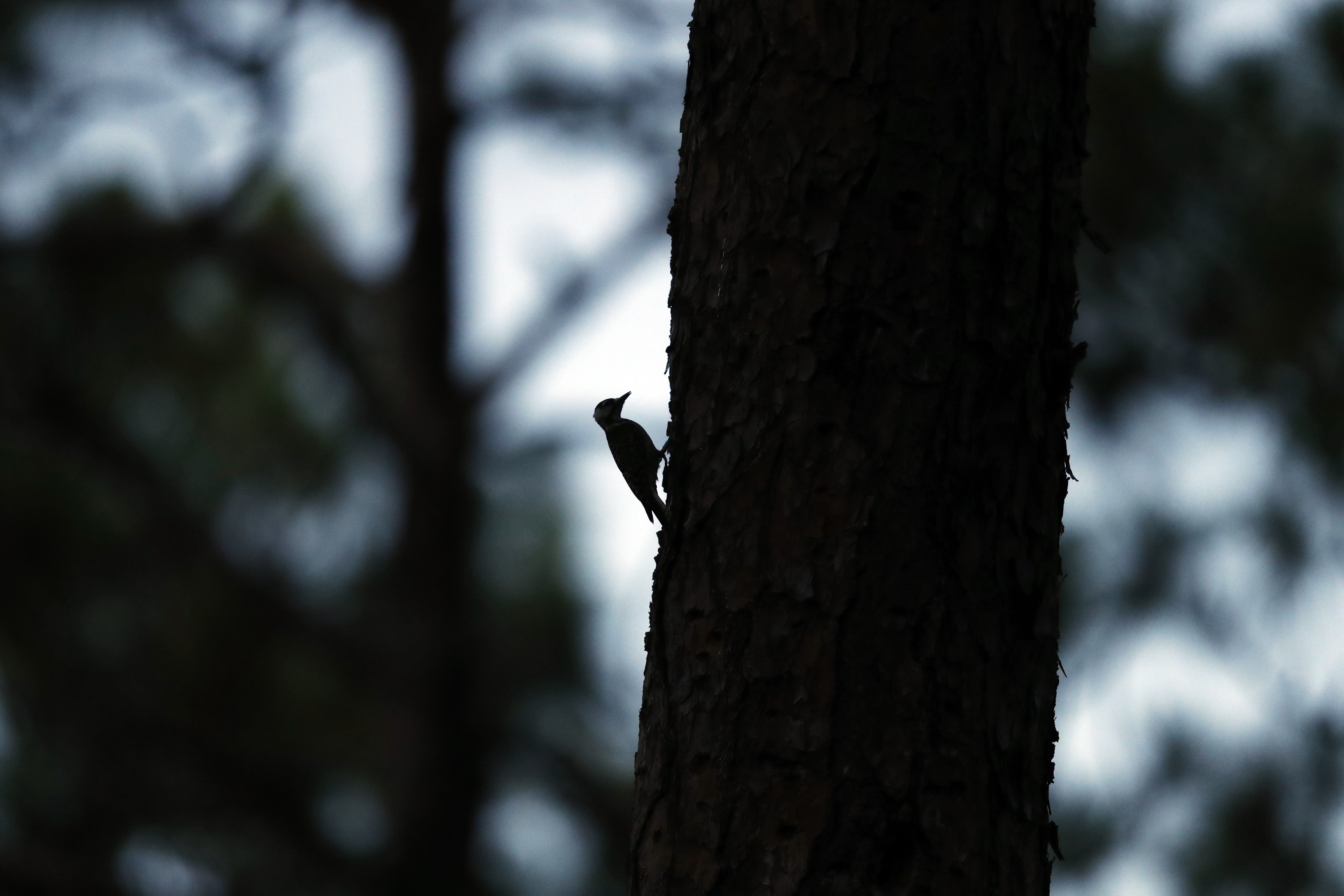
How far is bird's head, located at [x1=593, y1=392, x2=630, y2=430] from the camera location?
123 inches

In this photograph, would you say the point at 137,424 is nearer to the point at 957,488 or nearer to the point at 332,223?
the point at 332,223

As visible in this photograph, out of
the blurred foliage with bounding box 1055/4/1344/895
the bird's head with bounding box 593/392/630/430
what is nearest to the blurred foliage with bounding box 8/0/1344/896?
the blurred foliage with bounding box 1055/4/1344/895

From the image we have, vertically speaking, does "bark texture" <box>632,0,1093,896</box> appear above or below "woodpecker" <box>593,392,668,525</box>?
below

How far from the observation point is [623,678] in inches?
392

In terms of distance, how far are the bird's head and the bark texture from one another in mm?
1300

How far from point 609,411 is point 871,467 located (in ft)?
5.08

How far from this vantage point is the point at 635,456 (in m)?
2.82

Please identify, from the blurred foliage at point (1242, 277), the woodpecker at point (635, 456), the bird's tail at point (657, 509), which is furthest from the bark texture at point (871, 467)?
the blurred foliage at point (1242, 277)

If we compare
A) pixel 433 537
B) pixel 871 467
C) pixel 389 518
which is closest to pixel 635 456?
pixel 871 467

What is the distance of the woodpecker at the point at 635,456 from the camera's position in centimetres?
266

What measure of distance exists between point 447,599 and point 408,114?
8.95 ft

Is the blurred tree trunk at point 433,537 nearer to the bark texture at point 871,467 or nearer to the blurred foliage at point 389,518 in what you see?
the blurred foliage at point 389,518

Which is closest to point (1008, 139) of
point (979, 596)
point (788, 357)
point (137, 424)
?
point (788, 357)

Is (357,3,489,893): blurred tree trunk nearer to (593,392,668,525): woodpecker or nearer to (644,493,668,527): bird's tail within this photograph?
(593,392,668,525): woodpecker
